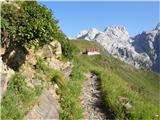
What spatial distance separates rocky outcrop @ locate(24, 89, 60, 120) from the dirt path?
204cm

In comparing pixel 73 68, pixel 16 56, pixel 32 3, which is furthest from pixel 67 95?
pixel 73 68

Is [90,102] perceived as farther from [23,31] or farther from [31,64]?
[23,31]

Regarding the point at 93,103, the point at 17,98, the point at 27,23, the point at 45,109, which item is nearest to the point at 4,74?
the point at 17,98

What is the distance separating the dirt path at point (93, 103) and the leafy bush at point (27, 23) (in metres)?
4.69

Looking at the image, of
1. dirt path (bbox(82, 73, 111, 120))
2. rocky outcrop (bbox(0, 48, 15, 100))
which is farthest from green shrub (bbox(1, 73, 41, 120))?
dirt path (bbox(82, 73, 111, 120))

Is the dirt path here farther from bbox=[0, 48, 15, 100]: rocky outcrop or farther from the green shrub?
bbox=[0, 48, 15, 100]: rocky outcrop

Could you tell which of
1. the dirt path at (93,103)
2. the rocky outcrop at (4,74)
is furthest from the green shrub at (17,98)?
the dirt path at (93,103)

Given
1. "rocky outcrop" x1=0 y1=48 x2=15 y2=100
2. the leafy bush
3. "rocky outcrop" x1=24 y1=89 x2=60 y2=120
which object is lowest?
"rocky outcrop" x1=24 y1=89 x2=60 y2=120

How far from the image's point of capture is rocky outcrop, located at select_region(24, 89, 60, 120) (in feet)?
61.2

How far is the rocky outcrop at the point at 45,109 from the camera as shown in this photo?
18.6 meters

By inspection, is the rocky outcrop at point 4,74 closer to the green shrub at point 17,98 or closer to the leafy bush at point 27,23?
the green shrub at point 17,98

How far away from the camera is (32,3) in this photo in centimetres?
2305

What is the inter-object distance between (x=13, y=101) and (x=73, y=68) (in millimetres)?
13586

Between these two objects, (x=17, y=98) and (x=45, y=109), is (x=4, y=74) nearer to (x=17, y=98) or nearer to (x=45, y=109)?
(x=17, y=98)
